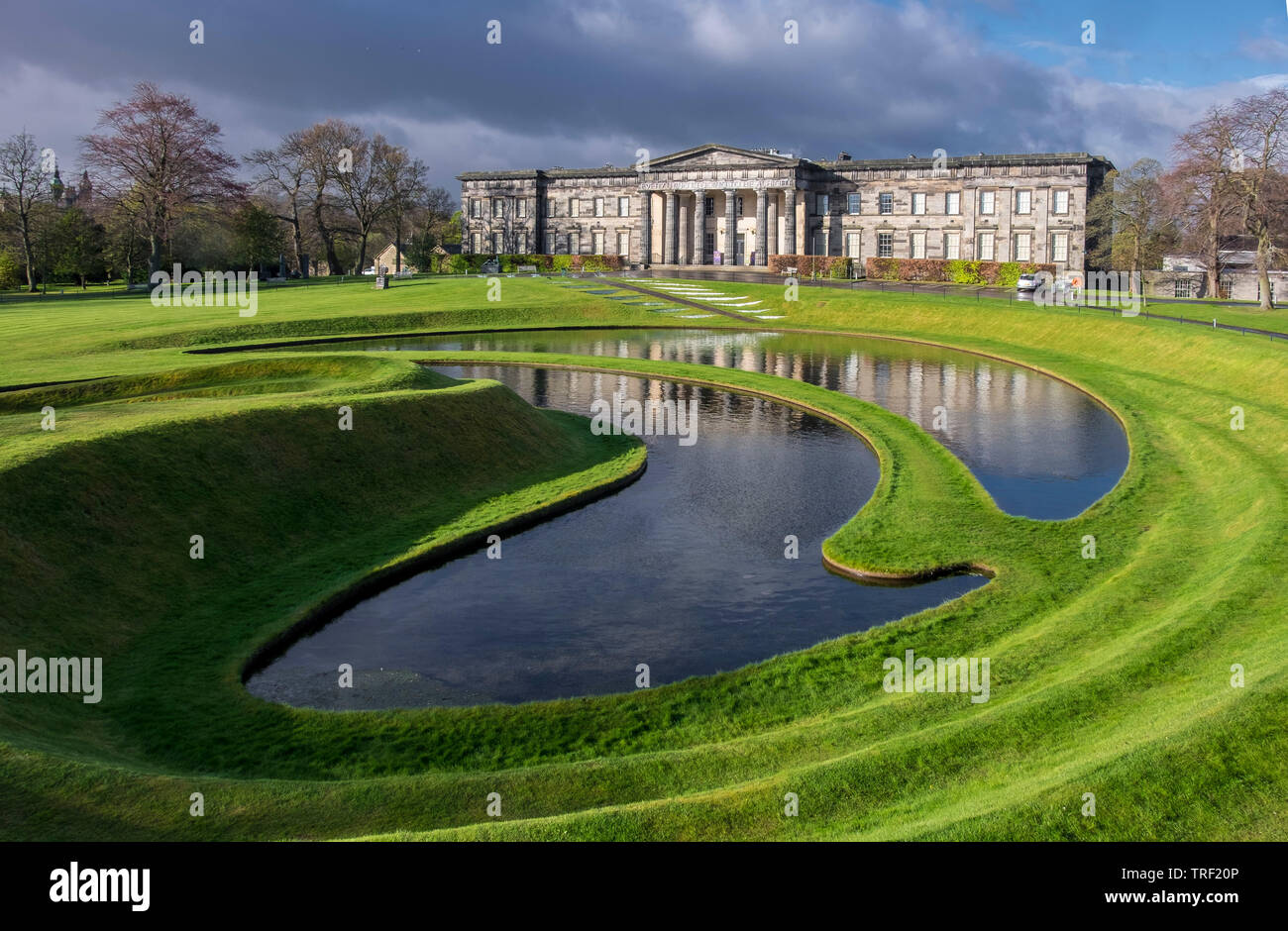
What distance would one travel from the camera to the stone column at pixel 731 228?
4796 inches

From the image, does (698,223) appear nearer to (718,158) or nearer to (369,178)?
(718,158)

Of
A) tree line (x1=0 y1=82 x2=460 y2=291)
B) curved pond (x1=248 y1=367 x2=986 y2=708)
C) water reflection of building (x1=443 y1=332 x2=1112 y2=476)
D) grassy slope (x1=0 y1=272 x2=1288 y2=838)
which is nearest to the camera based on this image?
grassy slope (x1=0 y1=272 x2=1288 y2=838)

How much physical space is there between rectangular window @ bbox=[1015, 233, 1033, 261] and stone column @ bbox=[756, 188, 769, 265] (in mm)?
27642

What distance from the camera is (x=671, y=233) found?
129 m

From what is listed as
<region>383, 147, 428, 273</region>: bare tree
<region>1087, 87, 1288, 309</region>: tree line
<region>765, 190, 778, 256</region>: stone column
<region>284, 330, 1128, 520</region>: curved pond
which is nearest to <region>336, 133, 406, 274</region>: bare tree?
<region>383, 147, 428, 273</region>: bare tree

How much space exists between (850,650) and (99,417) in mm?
20496

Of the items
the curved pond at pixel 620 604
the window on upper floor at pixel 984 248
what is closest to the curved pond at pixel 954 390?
the curved pond at pixel 620 604

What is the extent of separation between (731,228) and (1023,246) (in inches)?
1268

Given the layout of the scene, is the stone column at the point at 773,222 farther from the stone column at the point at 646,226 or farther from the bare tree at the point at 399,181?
the bare tree at the point at 399,181

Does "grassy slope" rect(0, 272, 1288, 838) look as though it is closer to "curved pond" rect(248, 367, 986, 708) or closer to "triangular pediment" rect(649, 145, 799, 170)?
"curved pond" rect(248, 367, 986, 708)

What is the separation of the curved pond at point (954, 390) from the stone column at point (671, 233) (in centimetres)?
5653

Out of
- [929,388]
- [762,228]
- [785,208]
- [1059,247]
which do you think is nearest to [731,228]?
[762,228]

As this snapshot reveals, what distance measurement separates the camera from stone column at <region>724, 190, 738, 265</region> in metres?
122
